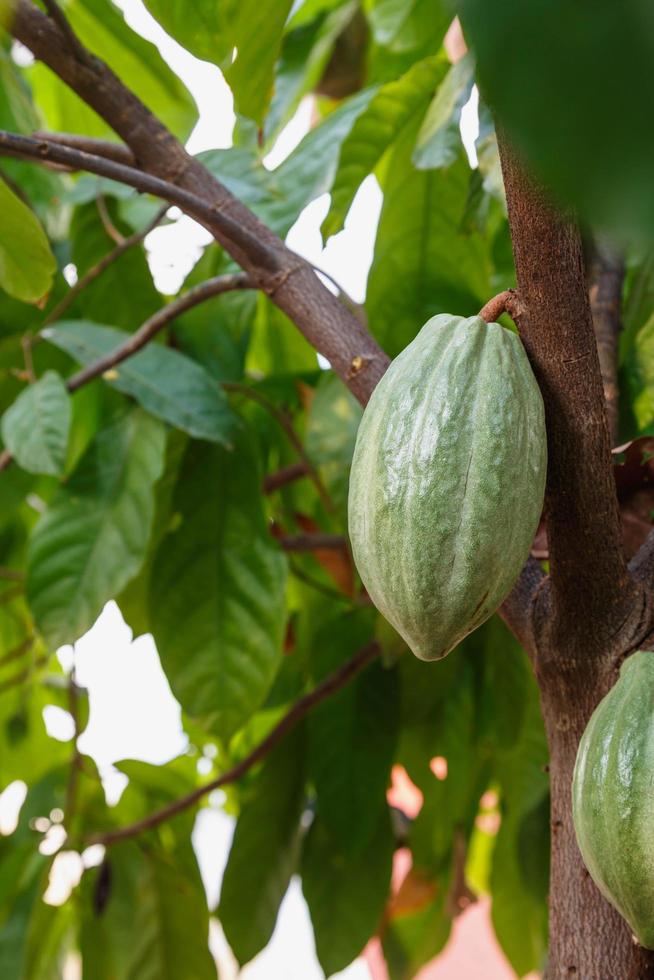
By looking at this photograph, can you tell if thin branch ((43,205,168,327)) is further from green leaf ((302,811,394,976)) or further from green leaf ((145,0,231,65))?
green leaf ((302,811,394,976))

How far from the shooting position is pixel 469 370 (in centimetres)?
44

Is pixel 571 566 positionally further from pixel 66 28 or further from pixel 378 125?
pixel 378 125

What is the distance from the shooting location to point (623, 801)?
17.1 inches

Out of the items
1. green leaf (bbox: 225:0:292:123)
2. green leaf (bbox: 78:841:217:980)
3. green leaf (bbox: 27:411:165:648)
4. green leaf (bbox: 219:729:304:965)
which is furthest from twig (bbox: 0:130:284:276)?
green leaf (bbox: 78:841:217:980)

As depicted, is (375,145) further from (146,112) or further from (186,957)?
(186,957)

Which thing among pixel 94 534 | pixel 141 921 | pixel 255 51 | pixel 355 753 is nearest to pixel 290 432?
pixel 94 534

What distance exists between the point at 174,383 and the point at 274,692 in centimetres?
48

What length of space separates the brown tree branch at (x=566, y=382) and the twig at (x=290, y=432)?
486 millimetres

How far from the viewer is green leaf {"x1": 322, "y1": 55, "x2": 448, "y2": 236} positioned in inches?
37.2

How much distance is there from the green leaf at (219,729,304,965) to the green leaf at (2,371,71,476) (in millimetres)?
481

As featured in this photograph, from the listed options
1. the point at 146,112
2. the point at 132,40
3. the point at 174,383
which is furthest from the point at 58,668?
the point at 146,112

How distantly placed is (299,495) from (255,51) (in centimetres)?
71

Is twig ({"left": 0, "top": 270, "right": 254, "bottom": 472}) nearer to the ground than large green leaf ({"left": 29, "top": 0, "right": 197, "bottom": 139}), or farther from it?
nearer to the ground

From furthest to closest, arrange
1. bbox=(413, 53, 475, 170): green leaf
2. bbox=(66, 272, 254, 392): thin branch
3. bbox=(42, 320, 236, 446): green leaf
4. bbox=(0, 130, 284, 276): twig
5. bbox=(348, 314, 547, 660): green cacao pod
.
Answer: bbox=(42, 320, 236, 446): green leaf < bbox=(413, 53, 475, 170): green leaf < bbox=(66, 272, 254, 392): thin branch < bbox=(0, 130, 284, 276): twig < bbox=(348, 314, 547, 660): green cacao pod
